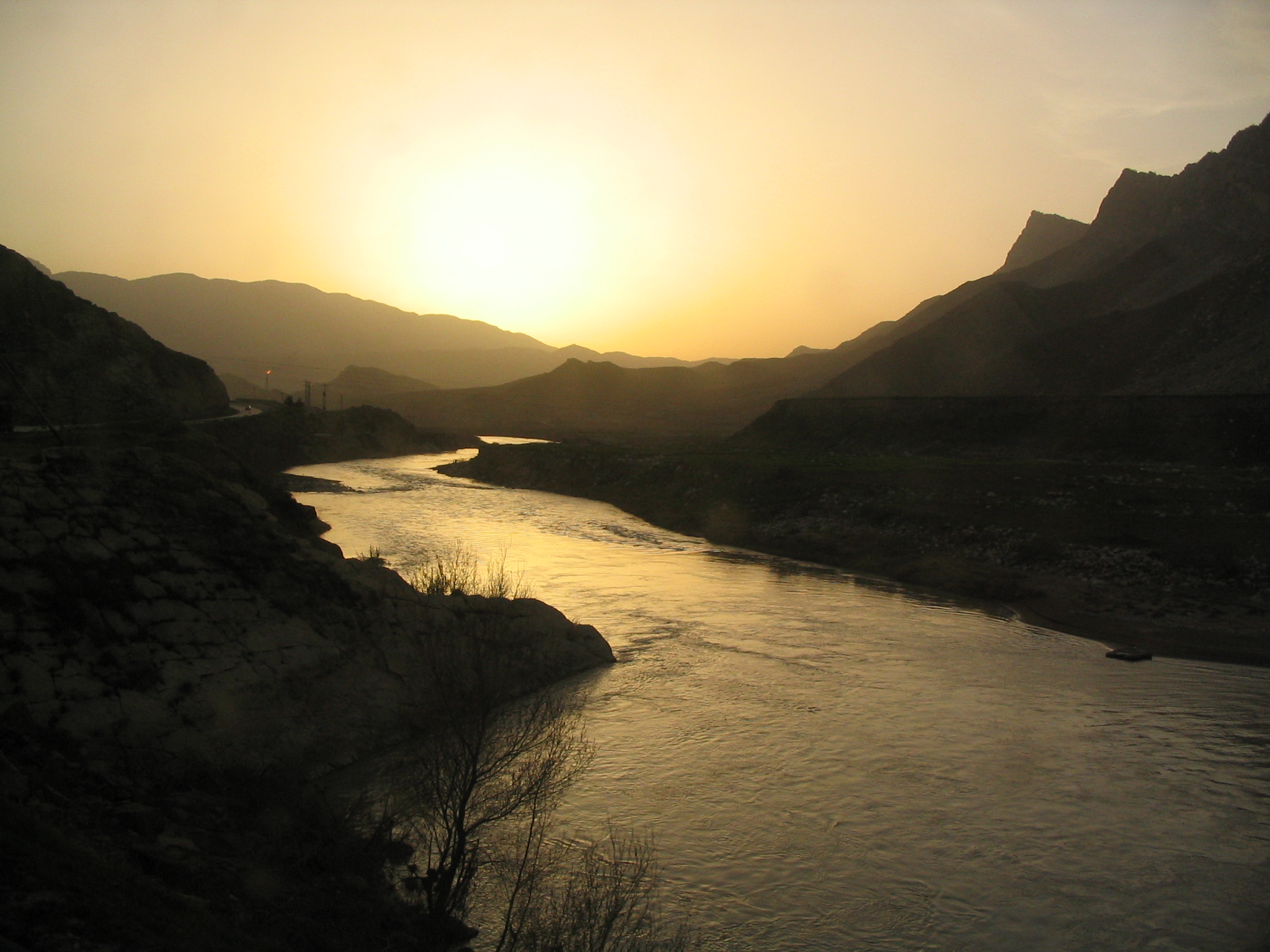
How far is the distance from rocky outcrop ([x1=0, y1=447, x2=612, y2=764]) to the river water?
3.85 m

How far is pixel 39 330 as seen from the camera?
4147 centimetres

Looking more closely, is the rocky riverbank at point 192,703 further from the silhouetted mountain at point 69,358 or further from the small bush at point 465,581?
the silhouetted mountain at point 69,358

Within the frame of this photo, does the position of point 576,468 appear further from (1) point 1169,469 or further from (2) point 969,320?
(2) point 969,320

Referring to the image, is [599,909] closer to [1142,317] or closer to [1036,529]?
[1036,529]

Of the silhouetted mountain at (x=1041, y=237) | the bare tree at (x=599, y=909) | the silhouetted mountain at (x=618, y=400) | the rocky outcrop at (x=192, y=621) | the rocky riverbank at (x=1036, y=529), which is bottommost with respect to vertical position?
the bare tree at (x=599, y=909)

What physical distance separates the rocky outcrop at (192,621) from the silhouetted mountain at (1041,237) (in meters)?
180

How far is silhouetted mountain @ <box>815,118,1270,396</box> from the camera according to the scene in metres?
79.0

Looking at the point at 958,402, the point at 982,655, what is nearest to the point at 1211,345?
the point at 958,402

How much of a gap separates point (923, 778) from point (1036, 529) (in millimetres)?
22659

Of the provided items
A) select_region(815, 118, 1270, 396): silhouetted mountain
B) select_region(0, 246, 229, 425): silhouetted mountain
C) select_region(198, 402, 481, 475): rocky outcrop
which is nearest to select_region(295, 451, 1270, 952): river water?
select_region(0, 246, 229, 425): silhouetted mountain

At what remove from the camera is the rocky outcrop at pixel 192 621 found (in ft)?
36.6

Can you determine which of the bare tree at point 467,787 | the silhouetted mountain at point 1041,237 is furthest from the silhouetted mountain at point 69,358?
the silhouetted mountain at point 1041,237

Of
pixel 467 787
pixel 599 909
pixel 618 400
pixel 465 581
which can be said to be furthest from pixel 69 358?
pixel 618 400

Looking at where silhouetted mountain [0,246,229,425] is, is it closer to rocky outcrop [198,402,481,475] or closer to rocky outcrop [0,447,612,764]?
rocky outcrop [198,402,481,475]
